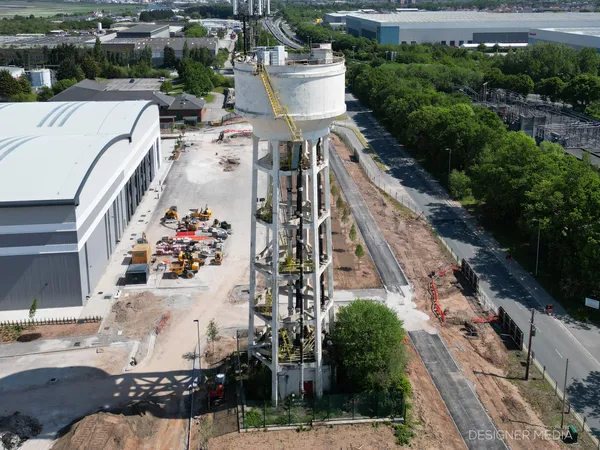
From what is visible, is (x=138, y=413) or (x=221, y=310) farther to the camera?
(x=221, y=310)

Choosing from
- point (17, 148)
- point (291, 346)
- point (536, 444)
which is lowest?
point (536, 444)

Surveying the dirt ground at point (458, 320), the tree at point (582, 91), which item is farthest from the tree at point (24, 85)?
the tree at point (582, 91)

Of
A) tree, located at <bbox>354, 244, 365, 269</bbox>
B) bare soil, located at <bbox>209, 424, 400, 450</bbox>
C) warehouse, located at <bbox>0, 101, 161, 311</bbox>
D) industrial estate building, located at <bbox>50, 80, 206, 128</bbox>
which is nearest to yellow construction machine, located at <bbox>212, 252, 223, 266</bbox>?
warehouse, located at <bbox>0, 101, 161, 311</bbox>

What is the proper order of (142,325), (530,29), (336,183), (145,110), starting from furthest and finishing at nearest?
(530,29) → (336,183) → (145,110) → (142,325)

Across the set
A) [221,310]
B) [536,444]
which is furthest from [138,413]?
[536,444]

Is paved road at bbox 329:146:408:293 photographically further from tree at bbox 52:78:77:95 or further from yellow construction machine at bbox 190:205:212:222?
tree at bbox 52:78:77:95

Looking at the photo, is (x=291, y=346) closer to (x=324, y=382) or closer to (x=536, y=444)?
(x=324, y=382)

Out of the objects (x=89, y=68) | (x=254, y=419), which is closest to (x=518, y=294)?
(x=254, y=419)
